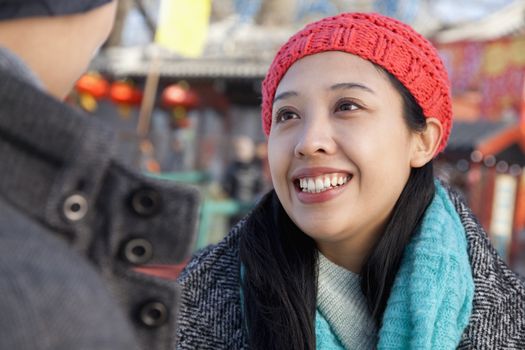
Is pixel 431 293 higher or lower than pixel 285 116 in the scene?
lower

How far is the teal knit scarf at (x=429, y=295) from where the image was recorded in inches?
58.8

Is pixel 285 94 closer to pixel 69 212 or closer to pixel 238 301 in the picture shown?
pixel 238 301

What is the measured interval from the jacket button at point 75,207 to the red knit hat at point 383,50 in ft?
3.25

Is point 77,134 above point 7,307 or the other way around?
above

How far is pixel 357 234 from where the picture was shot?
1678mm

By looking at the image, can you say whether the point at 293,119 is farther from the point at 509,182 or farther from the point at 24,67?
the point at 509,182

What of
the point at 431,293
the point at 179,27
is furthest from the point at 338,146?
the point at 179,27

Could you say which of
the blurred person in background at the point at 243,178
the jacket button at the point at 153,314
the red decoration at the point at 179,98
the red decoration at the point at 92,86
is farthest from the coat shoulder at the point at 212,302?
the red decoration at the point at 92,86

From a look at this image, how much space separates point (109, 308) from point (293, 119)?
3.33 ft

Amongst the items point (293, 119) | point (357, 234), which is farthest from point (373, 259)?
point (293, 119)

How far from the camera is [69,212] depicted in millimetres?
792

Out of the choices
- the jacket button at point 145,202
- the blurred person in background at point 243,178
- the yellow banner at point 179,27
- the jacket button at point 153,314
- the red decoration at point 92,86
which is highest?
the red decoration at point 92,86

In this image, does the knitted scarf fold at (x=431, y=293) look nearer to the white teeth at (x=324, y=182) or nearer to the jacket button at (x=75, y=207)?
the white teeth at (x=324, y=182)

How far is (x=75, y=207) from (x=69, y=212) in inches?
0.5
